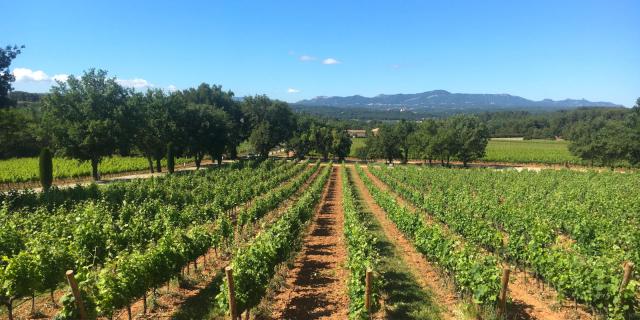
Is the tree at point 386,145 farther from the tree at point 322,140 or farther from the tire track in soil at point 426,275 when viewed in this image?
the tire track in soil at point 426,275

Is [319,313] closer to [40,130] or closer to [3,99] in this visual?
[3,99]

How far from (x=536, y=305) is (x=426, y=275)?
10.5ft

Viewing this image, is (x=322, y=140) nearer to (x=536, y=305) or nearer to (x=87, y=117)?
(x=87, y=117)

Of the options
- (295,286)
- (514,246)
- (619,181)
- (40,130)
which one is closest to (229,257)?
(295,286)

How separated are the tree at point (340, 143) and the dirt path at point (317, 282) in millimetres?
53168

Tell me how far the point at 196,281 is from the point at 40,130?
A: 35034mm

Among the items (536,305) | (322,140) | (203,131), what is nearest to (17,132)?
(203,131)

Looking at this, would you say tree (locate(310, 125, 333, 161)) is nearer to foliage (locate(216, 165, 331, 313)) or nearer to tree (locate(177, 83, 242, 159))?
tree (locate(177, 83, 242, 159))

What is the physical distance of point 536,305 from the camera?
375 inches

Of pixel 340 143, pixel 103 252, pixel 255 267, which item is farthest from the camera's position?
pixel 340 143

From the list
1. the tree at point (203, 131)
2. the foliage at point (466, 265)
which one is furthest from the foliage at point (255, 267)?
the tree at point (203, 131)

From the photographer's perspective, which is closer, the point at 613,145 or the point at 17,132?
the point at 17,132

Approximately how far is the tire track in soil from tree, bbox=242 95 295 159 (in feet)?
165

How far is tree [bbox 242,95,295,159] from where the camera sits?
67.8 metres
